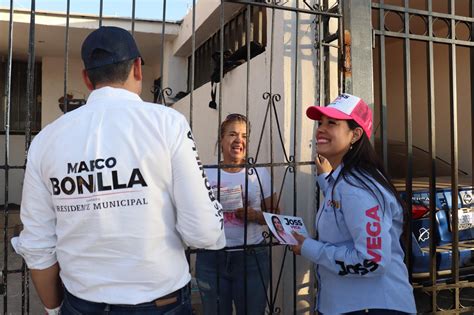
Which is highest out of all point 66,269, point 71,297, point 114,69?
point 114,69

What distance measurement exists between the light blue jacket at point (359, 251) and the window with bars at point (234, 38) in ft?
8.28

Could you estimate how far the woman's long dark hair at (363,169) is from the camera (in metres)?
1.80

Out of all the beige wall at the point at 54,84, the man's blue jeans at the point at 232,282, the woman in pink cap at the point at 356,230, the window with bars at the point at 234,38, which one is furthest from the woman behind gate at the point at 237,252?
the beige wall at the point at 54,84

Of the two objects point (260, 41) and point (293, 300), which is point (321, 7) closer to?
point (260, 41)

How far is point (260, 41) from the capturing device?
4.52 meters

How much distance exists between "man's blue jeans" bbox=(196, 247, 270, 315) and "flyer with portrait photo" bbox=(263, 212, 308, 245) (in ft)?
2.15

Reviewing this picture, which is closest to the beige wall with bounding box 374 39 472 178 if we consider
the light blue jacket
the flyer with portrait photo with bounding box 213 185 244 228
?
the flyer with portrait photo with bounding box 213 185 244 228

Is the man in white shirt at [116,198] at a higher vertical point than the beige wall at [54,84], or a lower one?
lower

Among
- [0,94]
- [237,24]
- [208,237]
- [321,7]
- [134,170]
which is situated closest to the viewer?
[134,170]

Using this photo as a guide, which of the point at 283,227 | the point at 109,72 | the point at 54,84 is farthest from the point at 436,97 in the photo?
the point at 54,84

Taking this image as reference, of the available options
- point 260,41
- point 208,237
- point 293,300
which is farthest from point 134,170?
point 260,41

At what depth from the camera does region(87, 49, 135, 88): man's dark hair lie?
1.44 metres

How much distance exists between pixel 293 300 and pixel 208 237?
174 cm

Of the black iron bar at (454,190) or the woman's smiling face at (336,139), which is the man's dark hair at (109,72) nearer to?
the woman's smiling face at (336,139)
